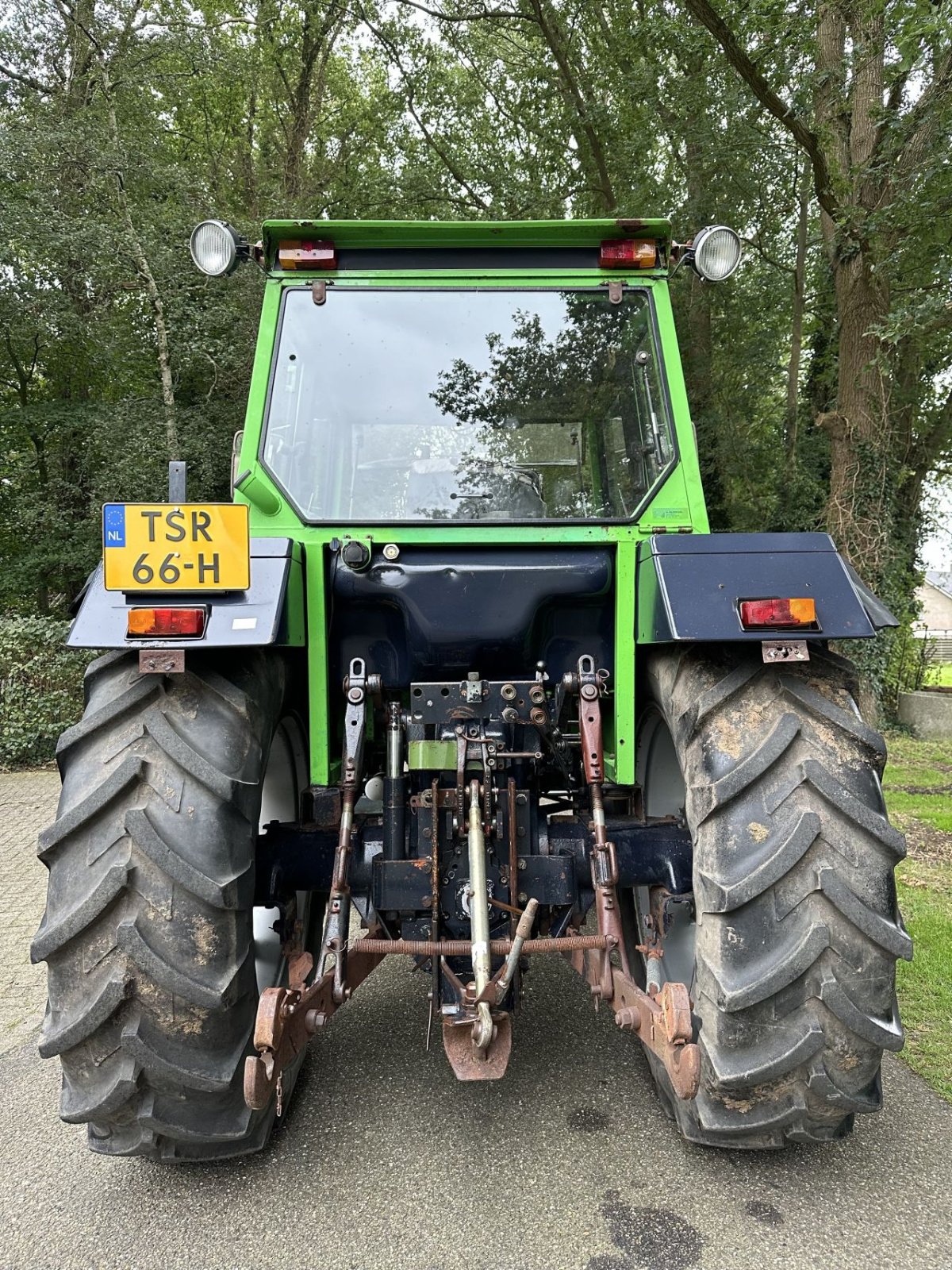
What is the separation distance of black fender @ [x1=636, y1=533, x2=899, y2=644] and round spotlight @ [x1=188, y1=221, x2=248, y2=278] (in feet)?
5.85

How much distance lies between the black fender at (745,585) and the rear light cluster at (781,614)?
0.02 metres

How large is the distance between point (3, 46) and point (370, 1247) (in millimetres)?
13748

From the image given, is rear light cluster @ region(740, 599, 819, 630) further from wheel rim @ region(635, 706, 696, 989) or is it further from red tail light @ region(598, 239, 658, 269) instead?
red tail light @ region(598, 239, 658, 269)

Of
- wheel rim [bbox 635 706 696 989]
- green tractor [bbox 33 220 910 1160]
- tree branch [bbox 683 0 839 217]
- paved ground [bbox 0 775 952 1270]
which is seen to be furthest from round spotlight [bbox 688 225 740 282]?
tree branch [bbox 683 0 839 217]

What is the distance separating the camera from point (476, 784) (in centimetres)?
241

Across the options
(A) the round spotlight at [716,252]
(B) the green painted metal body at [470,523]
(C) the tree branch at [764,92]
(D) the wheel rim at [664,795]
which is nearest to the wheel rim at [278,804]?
(B) the green painted metal body at [470,523]

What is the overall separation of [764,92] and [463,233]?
24.5 ft

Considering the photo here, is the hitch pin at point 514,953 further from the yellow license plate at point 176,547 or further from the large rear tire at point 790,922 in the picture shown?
the yellow license plate at point 176,547

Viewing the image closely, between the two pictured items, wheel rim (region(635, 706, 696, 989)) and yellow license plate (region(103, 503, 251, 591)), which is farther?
wheel rim (region(635, 706, 696, 989))

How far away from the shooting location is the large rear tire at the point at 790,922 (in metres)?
2.00

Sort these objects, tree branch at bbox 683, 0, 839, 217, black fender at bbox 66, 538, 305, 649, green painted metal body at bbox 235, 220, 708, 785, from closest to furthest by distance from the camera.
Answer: black fender at bbox 66, 538, 305, 649
green painted metal body at bbox 235, 220, 708, 785
tree branch at bbox 683, 0, 839, 217

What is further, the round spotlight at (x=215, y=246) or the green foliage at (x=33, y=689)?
the green foliage at (x=33, y=689)

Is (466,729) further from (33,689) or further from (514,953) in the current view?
(33,689)

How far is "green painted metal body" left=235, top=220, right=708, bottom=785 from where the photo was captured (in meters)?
2.63
